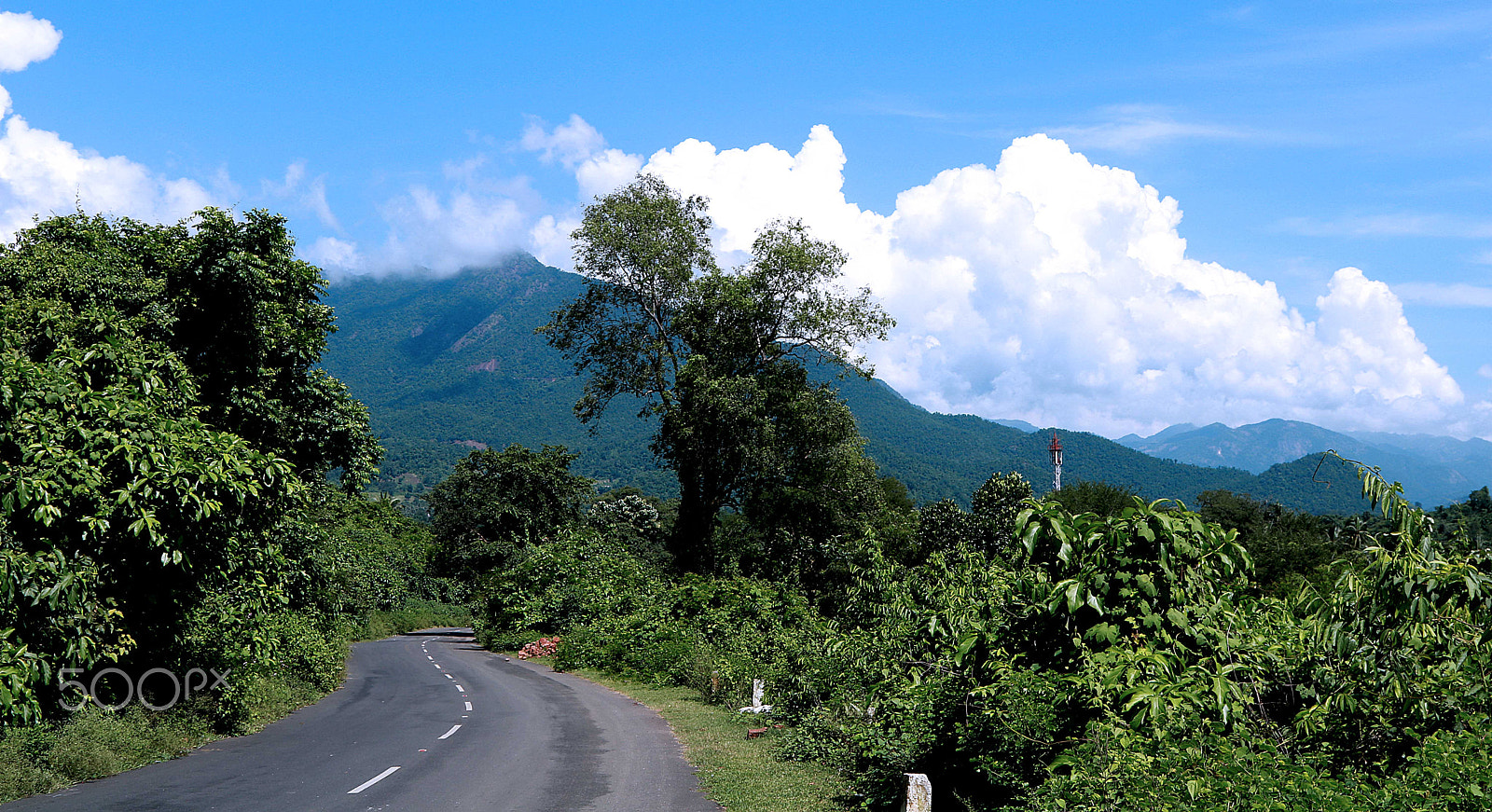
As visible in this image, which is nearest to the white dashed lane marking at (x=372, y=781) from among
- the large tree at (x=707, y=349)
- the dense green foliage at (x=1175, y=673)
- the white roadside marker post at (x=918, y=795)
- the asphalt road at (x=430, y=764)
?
the asphalt road at (x=430, y=764)

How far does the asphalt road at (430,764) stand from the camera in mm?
10578

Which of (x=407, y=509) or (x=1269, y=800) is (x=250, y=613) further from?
(x=407, y=509)

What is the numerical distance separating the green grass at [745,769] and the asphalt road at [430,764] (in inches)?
12.8

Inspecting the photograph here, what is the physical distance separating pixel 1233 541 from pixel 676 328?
2608 cm

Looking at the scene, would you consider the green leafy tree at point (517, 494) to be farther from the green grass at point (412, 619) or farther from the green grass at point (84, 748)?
the green grass at point (84, 748)

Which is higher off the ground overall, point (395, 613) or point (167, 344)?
point (167, 344)

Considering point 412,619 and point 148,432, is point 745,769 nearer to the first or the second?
point 148,432

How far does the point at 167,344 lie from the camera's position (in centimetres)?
1617

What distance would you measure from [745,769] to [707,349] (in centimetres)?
2106

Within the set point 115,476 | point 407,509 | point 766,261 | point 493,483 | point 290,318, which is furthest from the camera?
point 407,509

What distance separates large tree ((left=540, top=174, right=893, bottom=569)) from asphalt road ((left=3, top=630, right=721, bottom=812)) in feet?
33.5

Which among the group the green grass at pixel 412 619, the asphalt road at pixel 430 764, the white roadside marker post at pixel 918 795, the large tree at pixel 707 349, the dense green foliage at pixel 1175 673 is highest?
the large tree at pixel 707 349

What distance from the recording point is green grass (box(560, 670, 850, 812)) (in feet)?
35.2

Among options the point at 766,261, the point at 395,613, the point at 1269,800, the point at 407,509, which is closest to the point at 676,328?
the point at 766,261
